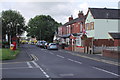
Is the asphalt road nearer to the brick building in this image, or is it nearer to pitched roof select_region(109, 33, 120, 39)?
pitched roof select_region(109, 33, 120, 39)

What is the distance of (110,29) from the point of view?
44875 mm

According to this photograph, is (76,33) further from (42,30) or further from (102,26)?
(42,30)

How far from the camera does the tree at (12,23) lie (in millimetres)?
65000

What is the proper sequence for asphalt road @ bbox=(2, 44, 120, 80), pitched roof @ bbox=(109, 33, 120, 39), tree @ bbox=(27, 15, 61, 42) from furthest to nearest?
tree @ bbox=(27, 15, 61, 42) → pitched roof @ bbox=(109, 33, 120, 39) → asphalt road @ bbox=(2, 44, 120, 80)

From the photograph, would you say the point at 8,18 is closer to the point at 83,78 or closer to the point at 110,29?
the point at 110,29

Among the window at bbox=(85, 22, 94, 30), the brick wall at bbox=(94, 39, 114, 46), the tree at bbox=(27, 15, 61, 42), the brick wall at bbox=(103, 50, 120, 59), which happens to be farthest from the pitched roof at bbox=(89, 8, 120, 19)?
the tree at bbox=(27, 15, 61, 42)

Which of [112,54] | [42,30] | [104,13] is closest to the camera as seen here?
[112,54]

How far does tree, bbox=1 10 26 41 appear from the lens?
6500cm

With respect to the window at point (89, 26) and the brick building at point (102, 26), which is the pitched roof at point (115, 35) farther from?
the window at point (89, 26)

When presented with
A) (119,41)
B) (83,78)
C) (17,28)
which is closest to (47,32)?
(17,28)

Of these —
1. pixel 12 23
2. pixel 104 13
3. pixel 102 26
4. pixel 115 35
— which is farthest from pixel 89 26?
pixel 12 23

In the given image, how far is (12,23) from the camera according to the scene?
220 ft

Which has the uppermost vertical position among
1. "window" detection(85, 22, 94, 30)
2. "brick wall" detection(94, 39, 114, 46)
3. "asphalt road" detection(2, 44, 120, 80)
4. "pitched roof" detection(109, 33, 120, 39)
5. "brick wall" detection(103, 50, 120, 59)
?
"window" detection(85, 22, 94, 30)

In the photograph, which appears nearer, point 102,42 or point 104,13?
point 102,42
